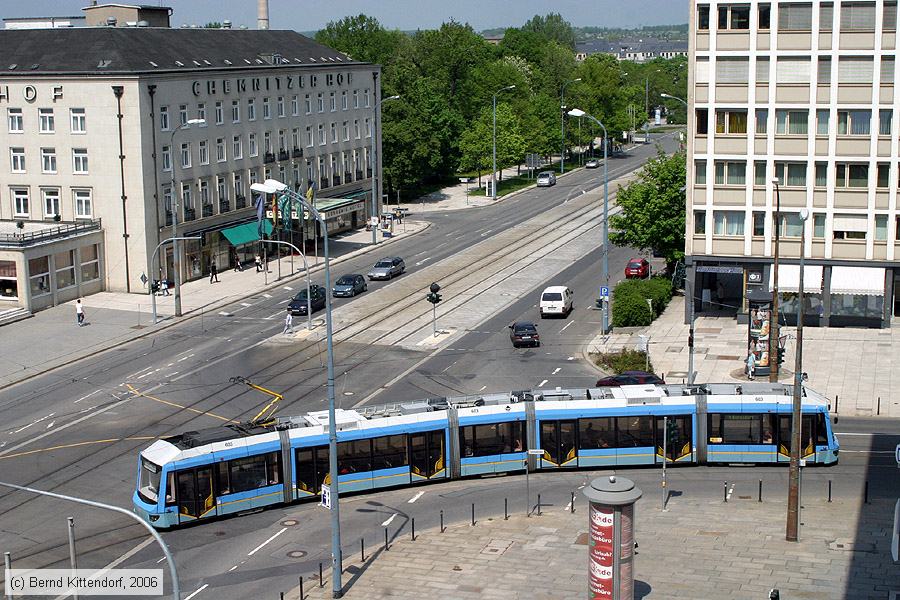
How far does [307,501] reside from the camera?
42.1 m

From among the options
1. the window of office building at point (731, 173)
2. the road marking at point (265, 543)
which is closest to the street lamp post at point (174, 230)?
the window of office building at point (731, 173)

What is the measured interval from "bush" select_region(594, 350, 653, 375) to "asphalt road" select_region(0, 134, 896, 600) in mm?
1040

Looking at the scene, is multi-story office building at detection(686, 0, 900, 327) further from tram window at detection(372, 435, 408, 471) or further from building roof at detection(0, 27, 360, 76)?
building roof at detection(0, 27, 360, 76)

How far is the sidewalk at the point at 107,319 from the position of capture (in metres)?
63.3

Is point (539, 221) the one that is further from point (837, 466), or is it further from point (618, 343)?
point (837, 466)

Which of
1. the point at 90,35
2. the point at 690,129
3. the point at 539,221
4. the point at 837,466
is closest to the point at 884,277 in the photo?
the point at 690,129

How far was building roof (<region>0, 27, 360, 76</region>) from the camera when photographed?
7988 centimetres

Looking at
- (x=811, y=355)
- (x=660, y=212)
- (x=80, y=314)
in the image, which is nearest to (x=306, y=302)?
(x=80, y=314)

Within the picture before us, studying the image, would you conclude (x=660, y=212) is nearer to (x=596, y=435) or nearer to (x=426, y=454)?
(x=596, y=435)

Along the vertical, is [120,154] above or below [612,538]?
above

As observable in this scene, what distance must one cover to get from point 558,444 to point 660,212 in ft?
116

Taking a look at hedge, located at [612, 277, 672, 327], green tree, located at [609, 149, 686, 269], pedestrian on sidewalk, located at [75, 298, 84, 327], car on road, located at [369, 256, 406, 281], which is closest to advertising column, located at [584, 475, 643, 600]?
hedge, located at [612, 277, 672, 327]

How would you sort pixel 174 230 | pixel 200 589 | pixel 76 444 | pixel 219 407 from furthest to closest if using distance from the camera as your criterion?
pixel 174 230 < pixel 219 407 < pixel 76 444 < pixel 200 589

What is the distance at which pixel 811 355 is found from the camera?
61.2 metres
